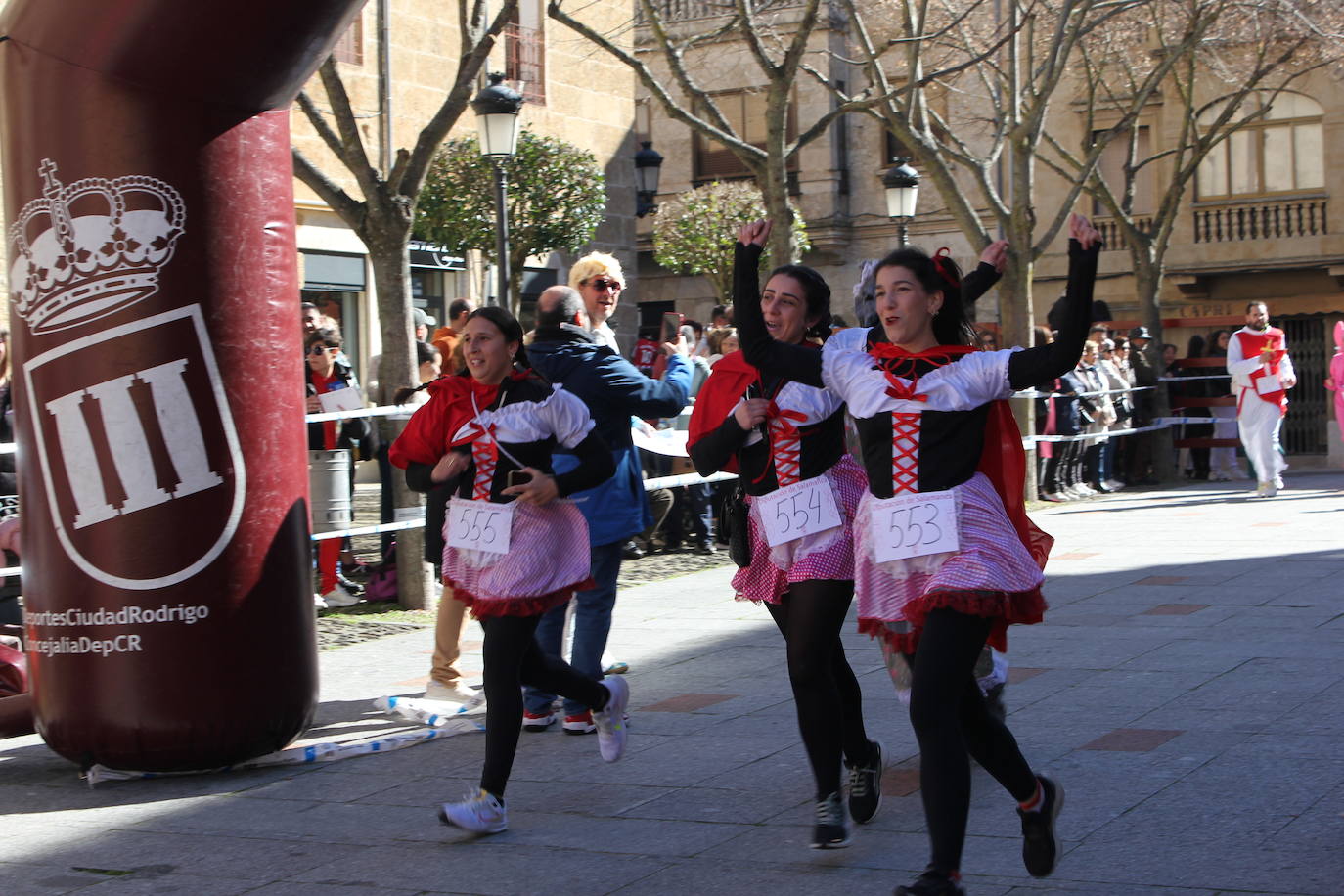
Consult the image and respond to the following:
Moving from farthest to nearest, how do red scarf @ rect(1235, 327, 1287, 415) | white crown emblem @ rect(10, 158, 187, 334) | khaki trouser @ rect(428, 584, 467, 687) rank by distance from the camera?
red scarf @ rect(1235, 327, 1287, 415) < khaki trouser @ rect(428, 584, 467, 687) < white crown emblem @ rect(10, 158, 187, 334)

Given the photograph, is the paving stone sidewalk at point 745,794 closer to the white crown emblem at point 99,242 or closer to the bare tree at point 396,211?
the bare tree at point 396,211

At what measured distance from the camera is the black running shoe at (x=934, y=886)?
4.16 m

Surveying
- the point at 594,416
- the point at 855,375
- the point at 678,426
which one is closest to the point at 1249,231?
the point at 678,426

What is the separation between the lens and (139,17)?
592 cm

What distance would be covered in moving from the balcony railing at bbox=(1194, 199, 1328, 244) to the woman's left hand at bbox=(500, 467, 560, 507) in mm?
30362

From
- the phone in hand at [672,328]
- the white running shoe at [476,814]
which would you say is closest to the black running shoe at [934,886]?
the white running shoe at [476,814]

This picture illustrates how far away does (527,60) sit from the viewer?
23797 mm

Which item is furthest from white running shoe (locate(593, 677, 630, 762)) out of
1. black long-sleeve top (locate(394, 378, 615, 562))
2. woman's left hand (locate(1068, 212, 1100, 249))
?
woman's left hand (locate(1068, 212, 1100, 249))

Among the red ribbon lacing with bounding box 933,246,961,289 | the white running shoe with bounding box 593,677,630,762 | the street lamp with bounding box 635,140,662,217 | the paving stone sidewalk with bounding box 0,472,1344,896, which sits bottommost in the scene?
the paving stone sidewalk with bounding box 0,472,1344,896

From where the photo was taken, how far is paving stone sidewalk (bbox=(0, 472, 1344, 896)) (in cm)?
481

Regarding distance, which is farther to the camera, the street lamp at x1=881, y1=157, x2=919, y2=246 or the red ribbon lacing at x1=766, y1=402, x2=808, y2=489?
the street lamp at x1=881, y1=157, x2=919, y2=246

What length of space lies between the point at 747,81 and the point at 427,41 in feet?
58.8

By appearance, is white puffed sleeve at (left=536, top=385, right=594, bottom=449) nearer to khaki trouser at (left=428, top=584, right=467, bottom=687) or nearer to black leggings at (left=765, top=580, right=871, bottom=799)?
black leggings at (left=765, top=580, right=871, bottom=799)

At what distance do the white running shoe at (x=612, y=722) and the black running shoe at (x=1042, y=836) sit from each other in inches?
76.0
